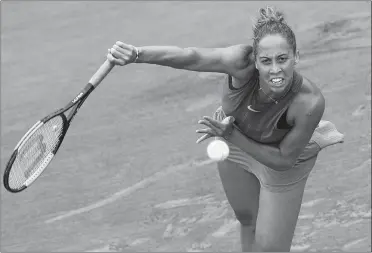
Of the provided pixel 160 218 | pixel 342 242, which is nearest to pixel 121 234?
pixel 160 218

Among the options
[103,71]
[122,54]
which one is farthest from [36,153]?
[122,54]

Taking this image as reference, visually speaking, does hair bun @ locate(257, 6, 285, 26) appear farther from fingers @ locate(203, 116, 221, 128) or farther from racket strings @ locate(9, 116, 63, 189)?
racket strings @ locate(9, 116, 63, 189)

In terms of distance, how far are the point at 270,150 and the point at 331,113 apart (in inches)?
149

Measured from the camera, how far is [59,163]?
28.9 ft

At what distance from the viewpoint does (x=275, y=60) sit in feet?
17.2

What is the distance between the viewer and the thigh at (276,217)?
5.91 meters

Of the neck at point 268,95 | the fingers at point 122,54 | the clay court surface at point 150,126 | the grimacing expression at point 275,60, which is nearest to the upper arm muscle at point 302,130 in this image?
the neck at point 268,95

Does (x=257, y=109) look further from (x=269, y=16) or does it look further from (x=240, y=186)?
(x=240, y=186)

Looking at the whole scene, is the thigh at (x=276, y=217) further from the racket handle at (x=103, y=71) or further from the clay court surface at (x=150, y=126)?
the clay court surface at (x=150, y=126)

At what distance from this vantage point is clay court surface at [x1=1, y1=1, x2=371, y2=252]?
7.92 meters

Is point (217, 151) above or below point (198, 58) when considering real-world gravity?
below

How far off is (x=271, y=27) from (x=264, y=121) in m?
0.63

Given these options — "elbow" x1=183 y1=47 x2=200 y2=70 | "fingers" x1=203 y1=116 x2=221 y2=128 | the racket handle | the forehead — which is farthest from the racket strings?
the forehead

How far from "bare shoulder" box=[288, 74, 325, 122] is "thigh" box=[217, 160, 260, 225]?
0.75 metres
